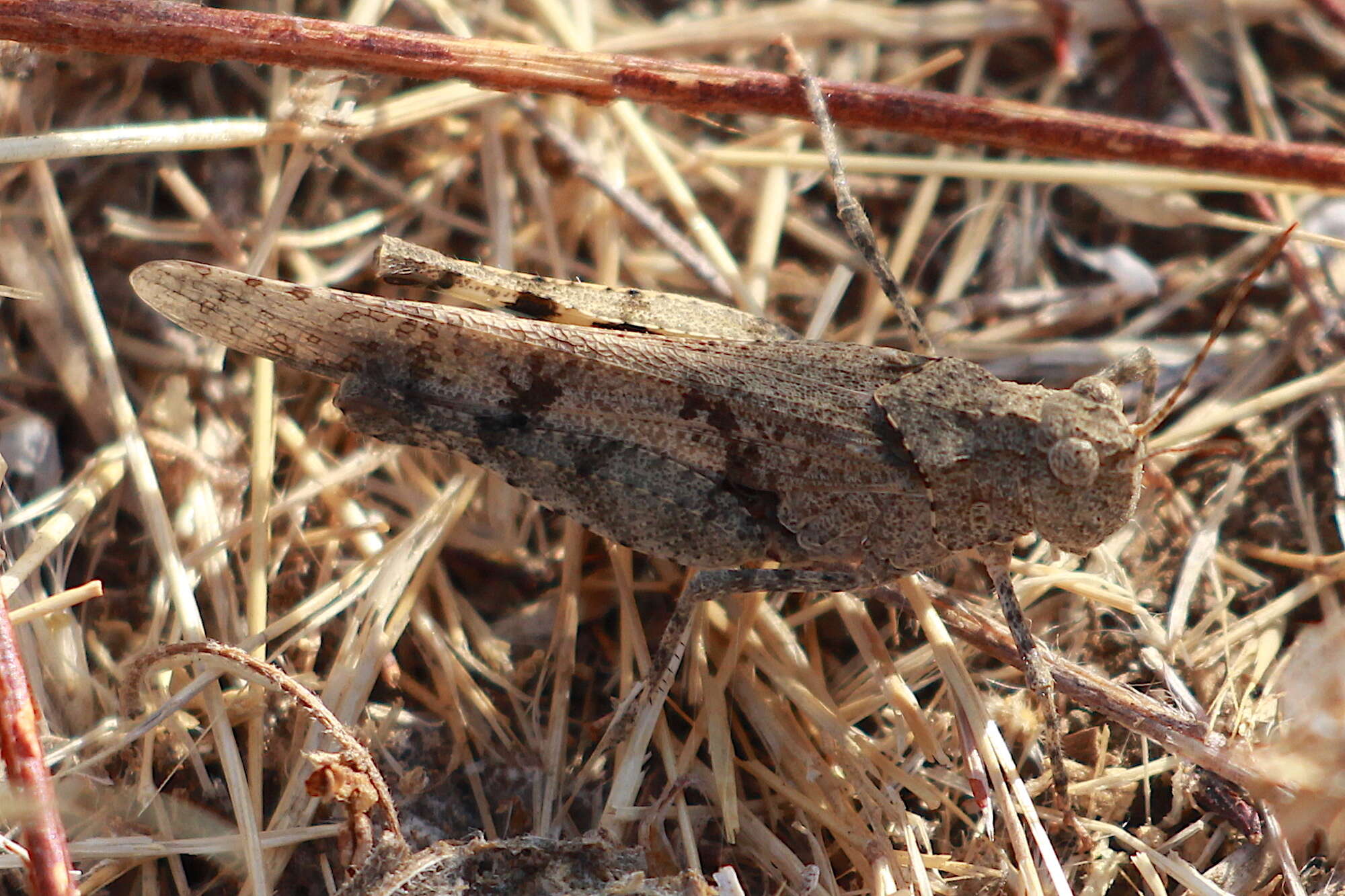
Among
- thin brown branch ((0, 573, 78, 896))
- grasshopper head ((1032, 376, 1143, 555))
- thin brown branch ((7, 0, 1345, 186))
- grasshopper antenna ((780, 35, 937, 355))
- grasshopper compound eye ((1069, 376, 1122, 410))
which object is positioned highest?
thin brown branch ((7, 0, 1345, 186))

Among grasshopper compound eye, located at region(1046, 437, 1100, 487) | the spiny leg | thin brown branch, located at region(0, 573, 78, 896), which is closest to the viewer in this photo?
thin brown branch, located at region(0, 573, 78, 896)

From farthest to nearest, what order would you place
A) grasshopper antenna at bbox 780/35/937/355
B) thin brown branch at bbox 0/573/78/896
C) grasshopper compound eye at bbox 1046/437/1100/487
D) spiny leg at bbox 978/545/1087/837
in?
1. grasshopper antenna at bbox 780/35/937/355
2. spiny leg at bbox 978/545/1087/837
3. grasshopper compound eye at bbox 1046/437/1100/487
4. thin brown branch at bbox 0/573/78/896

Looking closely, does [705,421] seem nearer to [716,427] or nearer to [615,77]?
[716,427]

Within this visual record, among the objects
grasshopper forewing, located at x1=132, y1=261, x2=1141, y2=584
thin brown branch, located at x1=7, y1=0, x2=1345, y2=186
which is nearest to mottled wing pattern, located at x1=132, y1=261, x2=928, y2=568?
grasshopper forewing, located at x1=132, y1=261, x2=1141, y2=584

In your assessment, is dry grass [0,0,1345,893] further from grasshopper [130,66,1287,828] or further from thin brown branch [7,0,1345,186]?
grasshopper [130,66,1287,828]

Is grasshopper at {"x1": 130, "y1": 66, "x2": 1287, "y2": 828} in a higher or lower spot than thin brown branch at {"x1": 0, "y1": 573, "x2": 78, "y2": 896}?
higher
